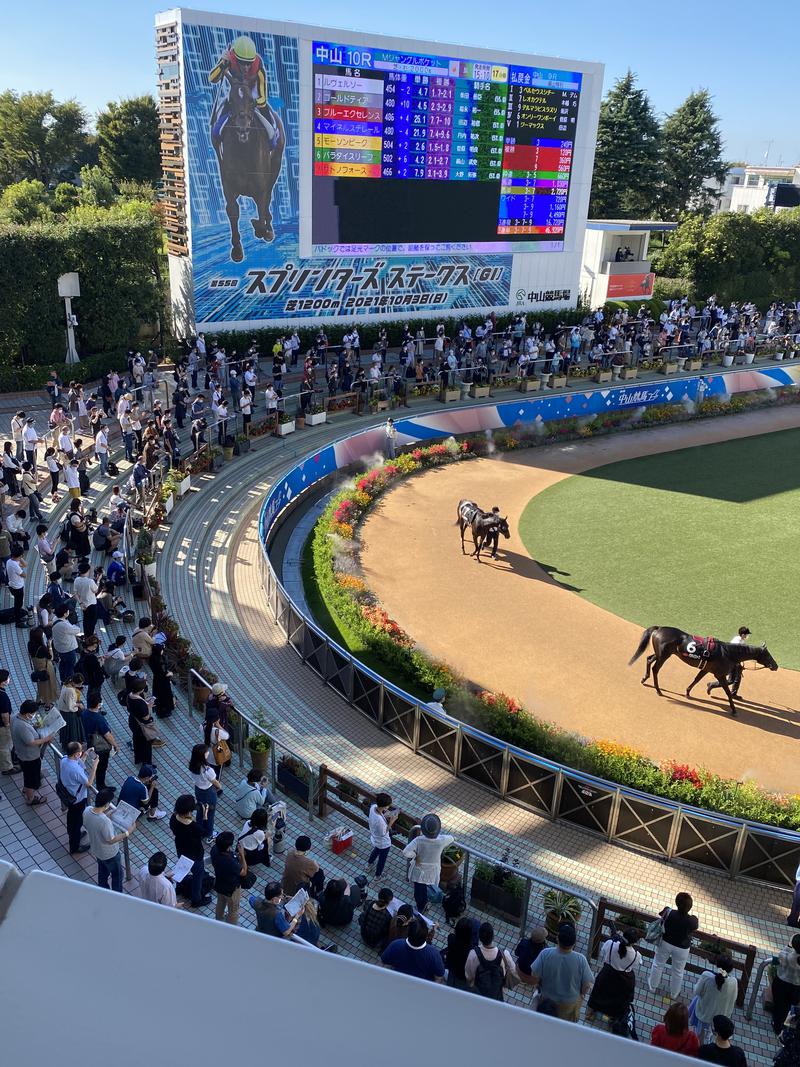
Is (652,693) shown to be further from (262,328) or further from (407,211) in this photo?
(407,211)

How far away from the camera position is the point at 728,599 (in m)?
19.8

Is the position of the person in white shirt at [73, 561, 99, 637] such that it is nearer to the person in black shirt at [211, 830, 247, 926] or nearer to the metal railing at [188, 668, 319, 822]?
the metal railing at [188, 668, 319, 822]

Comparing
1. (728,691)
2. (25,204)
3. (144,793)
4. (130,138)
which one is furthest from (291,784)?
(130,138)

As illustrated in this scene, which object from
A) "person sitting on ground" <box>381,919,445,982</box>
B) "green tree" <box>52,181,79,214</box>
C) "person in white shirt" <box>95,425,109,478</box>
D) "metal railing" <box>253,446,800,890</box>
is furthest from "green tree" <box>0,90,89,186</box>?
"person sitting on ground" <box>381,919,445,982</box>

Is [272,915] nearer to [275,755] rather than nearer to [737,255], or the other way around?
[275,755]

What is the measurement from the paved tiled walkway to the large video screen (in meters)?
21.1

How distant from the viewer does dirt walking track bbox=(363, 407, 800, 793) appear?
1498 cm

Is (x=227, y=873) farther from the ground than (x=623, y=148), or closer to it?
closer to it

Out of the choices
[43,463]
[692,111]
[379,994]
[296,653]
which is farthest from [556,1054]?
[692,111]

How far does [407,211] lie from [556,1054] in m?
37.8

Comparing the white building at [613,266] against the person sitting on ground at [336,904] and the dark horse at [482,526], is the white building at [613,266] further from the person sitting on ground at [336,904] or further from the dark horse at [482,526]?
the person sitting on ground at [336,904]

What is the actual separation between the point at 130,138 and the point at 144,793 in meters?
63.6

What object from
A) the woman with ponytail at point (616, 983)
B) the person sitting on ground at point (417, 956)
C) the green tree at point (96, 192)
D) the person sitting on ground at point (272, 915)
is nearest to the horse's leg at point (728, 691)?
the woman with ponytail at point (616, 983)

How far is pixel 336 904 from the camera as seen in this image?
361 inches
